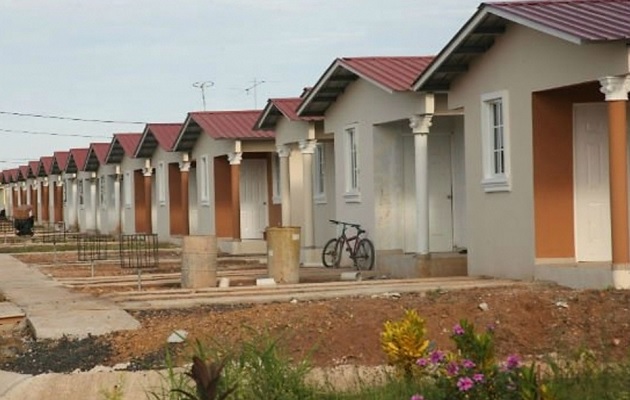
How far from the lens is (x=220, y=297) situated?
17.2 m

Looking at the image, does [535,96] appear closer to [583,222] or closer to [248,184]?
[583,222]

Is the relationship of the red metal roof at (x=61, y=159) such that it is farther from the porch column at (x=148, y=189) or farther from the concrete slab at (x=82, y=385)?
the concrete slab at (x=82, y=385)

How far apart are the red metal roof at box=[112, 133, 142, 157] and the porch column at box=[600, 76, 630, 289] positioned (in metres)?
30.2

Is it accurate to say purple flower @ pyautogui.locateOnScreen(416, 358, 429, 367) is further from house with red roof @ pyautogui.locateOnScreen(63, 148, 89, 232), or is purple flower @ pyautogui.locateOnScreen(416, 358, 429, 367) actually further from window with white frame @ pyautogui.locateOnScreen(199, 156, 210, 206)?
house with red roof @ pyautogui.locateOnScreen(63, 148, 89, 232)

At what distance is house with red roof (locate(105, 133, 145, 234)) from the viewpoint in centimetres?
4388

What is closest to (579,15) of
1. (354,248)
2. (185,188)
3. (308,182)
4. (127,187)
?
(354,248)

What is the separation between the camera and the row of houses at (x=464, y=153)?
1645cm

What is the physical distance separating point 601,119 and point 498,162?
1743mm

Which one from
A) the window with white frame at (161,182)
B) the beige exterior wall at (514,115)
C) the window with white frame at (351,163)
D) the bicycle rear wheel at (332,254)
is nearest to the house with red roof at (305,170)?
the bicycle rear wheel at (332,254)

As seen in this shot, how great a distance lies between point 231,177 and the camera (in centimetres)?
3362

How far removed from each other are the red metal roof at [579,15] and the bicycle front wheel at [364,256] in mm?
6782

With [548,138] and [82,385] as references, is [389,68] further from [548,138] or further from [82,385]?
[82,385]

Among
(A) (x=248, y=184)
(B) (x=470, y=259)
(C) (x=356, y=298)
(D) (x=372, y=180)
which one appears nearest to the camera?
(C) (x=356, y=298)

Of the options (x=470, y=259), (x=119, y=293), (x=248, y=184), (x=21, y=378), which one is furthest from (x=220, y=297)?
(x=248, y=184)
